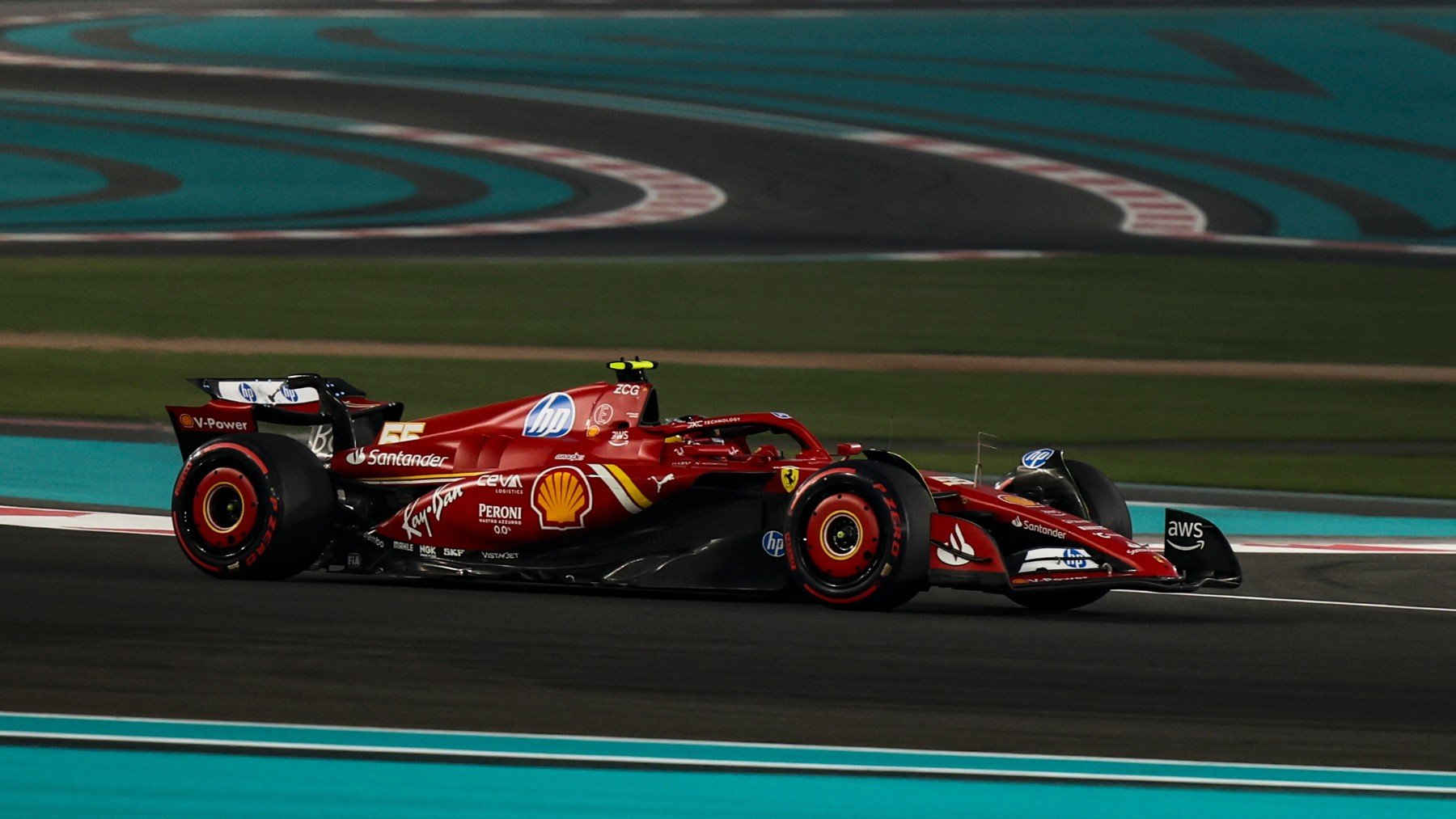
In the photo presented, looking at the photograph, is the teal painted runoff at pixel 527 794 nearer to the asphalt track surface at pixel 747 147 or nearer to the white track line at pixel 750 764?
the white track line at pixel 750 764

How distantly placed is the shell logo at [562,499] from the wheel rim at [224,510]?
1167mm

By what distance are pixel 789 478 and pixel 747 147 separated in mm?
21492

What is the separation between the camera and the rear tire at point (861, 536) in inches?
336

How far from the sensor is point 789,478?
905cm

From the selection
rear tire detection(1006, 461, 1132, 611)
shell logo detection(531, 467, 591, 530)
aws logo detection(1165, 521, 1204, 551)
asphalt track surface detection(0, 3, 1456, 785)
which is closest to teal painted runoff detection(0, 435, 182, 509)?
asphalt track surface detection(0, 3, 1456, 785)

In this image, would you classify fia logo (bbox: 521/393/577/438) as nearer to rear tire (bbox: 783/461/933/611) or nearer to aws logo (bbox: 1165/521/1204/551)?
rear tire (bbox: 783/461/933/611)

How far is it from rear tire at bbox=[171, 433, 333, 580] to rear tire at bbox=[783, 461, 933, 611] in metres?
2.02

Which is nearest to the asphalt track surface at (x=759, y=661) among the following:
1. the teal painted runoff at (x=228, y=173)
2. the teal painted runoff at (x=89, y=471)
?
the teal painted runoff at (x=89, y=471)

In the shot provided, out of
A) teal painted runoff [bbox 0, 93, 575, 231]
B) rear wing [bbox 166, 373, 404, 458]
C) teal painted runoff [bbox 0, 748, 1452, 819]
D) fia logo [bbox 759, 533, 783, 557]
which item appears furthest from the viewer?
teal painted runoff [bbox 0, 93, 575, 231]

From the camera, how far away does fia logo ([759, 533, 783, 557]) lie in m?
8.98

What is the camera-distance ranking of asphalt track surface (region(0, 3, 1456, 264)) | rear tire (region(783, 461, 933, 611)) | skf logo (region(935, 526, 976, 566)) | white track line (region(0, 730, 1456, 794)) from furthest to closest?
asphalt track surface (region(0, 3, 1456, 264))
skf logo (region(935, 526, 976, 566))
rear tire (region(783, 461, 933, 611))
white track line (region(0, 730, 1456, 794))

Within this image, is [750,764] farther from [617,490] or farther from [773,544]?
[617,490]

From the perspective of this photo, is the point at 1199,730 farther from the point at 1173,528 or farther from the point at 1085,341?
the point at 1085,341

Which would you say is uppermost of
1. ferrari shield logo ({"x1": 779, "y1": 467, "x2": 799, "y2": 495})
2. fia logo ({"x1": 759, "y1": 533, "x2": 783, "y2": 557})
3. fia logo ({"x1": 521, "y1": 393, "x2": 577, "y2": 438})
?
fia logo ({"x1": 521, "y1": 393, "x2": 577, "y2": 438})
